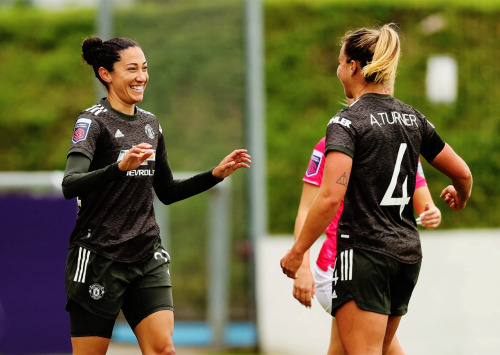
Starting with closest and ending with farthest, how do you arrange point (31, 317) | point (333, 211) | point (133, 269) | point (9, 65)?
1. point (333, 211)
2. point (133, 269)
3. point (31, 317)
4. point (9, 65)

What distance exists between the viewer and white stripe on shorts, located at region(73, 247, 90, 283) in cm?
447

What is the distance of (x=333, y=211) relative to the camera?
404 cm

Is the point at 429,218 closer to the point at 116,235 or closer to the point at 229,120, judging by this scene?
the point at 116,235

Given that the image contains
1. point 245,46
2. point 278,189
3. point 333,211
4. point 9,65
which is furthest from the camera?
point 9,65

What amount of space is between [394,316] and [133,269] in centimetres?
131

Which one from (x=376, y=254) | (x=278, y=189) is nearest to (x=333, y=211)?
(x=376, y=254)

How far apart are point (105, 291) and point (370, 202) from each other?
139cm

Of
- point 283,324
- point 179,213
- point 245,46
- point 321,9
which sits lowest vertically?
point 283,324

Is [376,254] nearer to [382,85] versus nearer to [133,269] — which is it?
[382,85]

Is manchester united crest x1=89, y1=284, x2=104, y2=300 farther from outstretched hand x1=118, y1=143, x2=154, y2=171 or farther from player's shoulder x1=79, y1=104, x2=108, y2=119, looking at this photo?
player's shoulder x1=79, y1=104, x2=108, y2=119

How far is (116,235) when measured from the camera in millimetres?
4484

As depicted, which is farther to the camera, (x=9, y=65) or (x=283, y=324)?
(x=9, y=65)

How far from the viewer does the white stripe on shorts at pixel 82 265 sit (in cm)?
447

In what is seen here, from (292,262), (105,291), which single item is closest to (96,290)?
(105,291)
